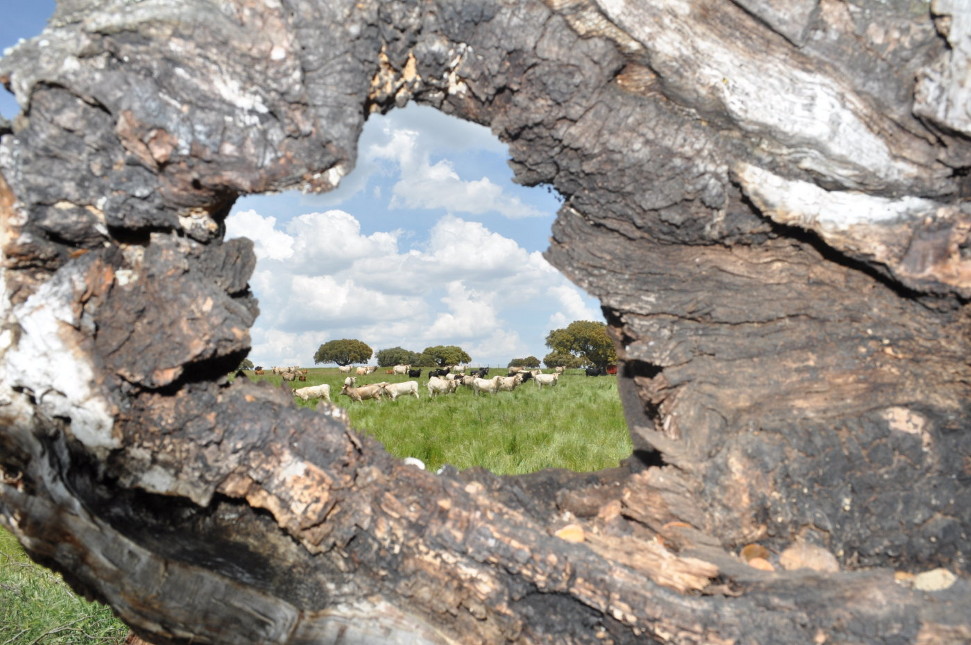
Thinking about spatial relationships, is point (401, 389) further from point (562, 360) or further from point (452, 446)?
point (562, 360)

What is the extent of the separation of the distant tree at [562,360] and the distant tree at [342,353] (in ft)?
53.9

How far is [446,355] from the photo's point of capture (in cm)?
5919

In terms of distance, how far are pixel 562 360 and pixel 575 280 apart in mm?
54524

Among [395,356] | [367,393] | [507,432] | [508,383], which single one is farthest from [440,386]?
[395,356]

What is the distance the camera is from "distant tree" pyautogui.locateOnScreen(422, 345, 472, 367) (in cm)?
5853

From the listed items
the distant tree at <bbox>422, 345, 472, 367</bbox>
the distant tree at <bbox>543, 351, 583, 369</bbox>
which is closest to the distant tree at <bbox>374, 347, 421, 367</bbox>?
the distant tree at <bbox>422, 345, 472, 367</bbox>

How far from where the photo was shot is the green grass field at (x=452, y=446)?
453 centimetres

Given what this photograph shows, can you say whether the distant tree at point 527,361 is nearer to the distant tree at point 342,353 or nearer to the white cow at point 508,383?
the distant tree at point 342,353

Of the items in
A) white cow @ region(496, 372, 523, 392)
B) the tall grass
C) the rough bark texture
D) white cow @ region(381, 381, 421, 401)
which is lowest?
the tall grass

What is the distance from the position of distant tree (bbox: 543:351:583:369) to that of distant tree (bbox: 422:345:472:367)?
21.6ft

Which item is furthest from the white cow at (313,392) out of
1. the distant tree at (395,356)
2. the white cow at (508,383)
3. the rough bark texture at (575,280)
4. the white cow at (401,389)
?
the distant tree at (395,356)

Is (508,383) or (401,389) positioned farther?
(508,383)

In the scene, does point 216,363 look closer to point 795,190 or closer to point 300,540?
point 300,540

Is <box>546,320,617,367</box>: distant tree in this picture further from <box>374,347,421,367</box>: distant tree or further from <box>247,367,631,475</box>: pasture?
<box>247,367,631,475</box>: pasture
